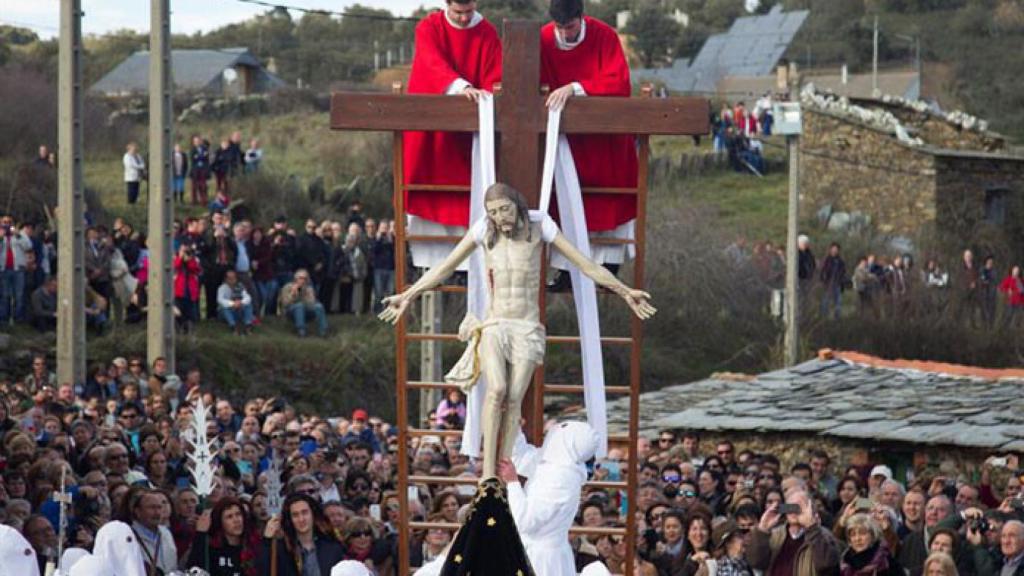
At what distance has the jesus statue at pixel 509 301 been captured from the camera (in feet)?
37.8

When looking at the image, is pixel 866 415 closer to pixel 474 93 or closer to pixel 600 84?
pixel 600 84

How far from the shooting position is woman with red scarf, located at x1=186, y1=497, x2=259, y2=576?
13219 millimetres

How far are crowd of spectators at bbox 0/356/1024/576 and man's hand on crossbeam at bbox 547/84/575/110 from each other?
251 cm

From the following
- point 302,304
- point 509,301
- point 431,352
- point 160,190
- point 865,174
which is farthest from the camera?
point 865,174

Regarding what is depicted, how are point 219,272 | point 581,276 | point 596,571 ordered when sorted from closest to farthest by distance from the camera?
point 596,571 → point 581,276 → point 219,272

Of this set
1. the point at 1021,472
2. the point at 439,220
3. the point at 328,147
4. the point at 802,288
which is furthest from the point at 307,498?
the point at 328,147

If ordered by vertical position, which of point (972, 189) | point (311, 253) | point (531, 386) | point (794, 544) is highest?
point (972, 189)

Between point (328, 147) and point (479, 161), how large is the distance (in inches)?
1379

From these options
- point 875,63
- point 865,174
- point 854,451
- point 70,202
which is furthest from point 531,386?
point 875,63

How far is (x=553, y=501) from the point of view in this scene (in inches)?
442

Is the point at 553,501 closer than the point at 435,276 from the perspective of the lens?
Yes

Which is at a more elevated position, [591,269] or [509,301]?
[591,269]

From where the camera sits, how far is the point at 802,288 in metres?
37.6

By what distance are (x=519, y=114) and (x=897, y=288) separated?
26.9 meters
